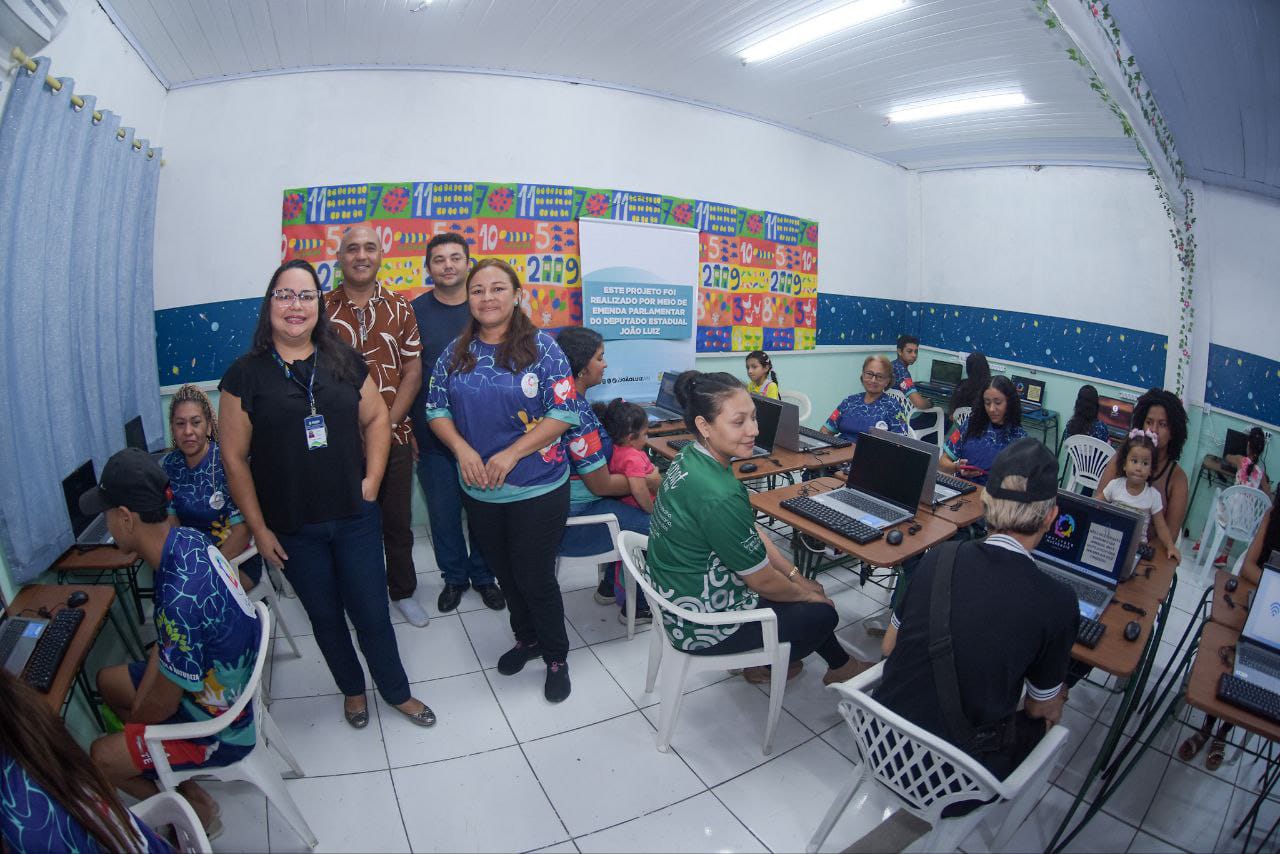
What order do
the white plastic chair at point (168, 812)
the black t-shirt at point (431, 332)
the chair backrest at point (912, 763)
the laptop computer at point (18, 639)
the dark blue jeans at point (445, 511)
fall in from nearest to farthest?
1. the white plastic chair at point (168, 812)
2. the chair backrest at point (912, 763)
3. the laptop computer at point (18, 639)
4. the black t-shirt at point (431, 332)
5. the dark blue jeans at point (445, 511)

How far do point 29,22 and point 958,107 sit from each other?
17.0ft

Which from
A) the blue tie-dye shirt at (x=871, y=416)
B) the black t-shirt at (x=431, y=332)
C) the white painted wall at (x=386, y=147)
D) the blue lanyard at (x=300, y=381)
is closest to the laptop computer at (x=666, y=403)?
the blue tie-dye shirt at (x=871, y=416)

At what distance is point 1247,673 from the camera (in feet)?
6.04

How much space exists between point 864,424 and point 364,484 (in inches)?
122

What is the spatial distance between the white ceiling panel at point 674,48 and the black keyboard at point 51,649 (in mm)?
2579

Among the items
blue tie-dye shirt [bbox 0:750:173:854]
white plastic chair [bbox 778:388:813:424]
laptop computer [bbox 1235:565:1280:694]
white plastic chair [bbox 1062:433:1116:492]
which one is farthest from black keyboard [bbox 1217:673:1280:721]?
white plastic chair [bbox 778:388:813:424]

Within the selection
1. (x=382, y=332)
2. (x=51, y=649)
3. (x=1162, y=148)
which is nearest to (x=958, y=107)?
(x=1162, y=148)

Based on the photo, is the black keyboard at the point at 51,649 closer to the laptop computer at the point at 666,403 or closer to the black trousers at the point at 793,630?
the black trousers at the point at 793,630

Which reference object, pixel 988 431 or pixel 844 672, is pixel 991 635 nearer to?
pixel 844 672

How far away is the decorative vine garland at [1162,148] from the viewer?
111 inches

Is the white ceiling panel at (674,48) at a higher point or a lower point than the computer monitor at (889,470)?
higher

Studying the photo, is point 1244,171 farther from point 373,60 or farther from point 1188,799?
point 373,60

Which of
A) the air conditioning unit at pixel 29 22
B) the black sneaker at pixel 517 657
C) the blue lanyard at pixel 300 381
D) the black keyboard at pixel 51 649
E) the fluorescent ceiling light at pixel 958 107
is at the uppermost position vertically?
the fluorescent ceiling light at pixel 958 107

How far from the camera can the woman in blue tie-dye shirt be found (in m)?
2.28
